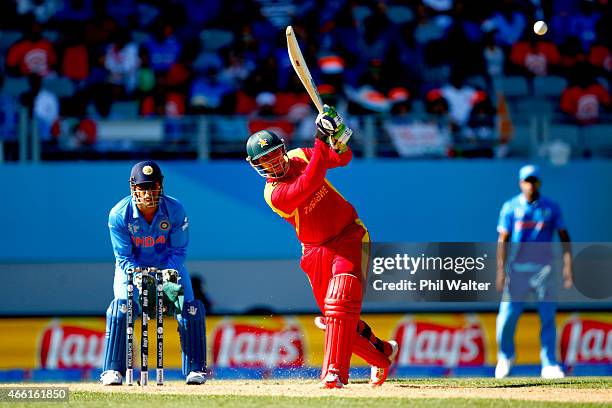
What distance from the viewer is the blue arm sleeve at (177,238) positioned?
10023 mm

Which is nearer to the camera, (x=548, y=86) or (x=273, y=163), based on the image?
(x=273, y=163)

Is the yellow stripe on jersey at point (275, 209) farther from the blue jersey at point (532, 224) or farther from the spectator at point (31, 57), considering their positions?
the spectator at point (31, 57)

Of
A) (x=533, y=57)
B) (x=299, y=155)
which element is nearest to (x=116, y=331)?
(x=299, y=155)

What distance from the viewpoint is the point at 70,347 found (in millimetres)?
14406

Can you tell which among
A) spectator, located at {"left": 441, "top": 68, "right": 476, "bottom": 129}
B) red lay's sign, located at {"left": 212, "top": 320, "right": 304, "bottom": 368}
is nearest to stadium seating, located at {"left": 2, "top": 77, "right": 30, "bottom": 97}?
red lay's sign, located at {"left": 212, "top": 320, "right": 304, "bottom": 368}

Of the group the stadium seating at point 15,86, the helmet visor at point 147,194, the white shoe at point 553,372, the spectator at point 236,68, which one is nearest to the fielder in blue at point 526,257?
the white shoe at point 553,372

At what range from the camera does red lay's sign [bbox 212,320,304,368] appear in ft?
46.9

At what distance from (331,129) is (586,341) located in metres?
6.76

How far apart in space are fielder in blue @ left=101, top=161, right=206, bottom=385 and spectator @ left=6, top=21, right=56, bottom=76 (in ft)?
24.6

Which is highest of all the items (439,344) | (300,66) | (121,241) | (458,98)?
(458,98)

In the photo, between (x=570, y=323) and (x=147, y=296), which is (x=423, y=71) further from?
(x=147, y=296)

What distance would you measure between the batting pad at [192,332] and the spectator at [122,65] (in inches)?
292
